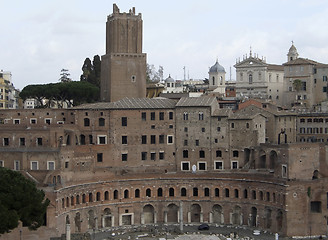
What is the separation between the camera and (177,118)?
254 ft

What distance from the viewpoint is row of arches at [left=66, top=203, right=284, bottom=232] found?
7006 cm

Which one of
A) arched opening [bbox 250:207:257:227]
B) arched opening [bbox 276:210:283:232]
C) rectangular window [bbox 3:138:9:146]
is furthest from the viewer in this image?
arched opening [bbox 250:207:257:227]

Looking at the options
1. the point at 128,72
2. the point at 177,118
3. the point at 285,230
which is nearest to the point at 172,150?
the point at 177,118

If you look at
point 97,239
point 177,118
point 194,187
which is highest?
point 177,118

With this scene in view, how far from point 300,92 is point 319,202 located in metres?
33.8

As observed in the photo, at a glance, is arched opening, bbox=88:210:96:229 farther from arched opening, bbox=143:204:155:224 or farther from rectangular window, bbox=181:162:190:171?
rectangular window, bbox=181:162:190:171

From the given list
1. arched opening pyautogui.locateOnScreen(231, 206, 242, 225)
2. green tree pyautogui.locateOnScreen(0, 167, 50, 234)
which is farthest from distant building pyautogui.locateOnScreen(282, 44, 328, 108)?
green tree pyautogui.locateOnScreen(0, 167, 50, 234)

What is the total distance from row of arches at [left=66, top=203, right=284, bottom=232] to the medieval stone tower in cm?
1542

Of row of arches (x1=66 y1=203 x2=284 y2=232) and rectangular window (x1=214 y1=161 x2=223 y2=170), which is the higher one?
rectangular window (x1=214 y1=161 x2=223 y2=170)

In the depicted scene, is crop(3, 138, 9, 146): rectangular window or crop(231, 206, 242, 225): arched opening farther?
crop(231, 206, 242, 225): arched opening

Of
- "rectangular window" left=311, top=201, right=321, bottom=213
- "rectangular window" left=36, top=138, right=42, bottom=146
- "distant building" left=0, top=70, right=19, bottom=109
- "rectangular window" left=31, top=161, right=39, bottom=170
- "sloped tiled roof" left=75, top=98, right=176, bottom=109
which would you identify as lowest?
"rectangular window" left=311, top=201, right=321, bottom=213

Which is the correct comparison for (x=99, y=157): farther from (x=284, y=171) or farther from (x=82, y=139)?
(x=284, y=171)

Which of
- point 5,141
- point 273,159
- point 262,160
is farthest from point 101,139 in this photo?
point 273,159

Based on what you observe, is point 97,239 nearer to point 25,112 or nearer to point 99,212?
point 99,212
